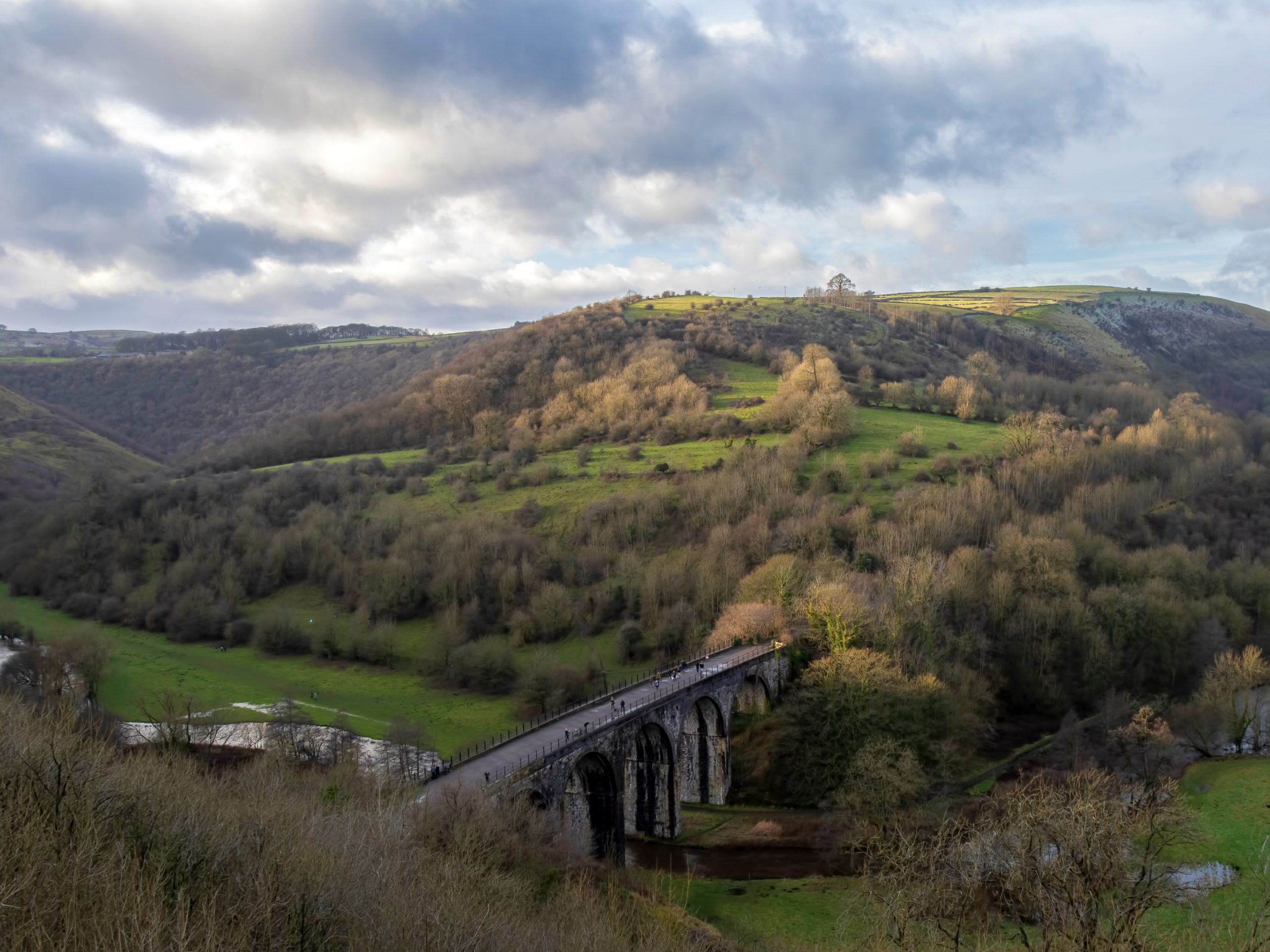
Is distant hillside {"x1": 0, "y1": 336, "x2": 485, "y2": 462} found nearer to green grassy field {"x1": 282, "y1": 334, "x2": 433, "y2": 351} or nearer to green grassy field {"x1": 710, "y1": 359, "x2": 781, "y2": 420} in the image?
green grassy field {"x1": 282, "y1": 334, "x2": 433, "y2": 351}

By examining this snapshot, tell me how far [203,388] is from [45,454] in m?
53.8

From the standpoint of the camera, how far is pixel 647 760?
142 feet

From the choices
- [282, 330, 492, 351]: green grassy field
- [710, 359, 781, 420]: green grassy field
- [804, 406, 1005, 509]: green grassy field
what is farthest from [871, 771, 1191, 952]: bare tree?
[282, 330, 492, 351]: green grassy field

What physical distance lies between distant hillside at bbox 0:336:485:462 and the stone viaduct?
108m

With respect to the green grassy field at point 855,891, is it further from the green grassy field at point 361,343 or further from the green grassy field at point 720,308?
the green grassy field at point 361,343

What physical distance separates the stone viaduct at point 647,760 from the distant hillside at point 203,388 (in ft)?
353

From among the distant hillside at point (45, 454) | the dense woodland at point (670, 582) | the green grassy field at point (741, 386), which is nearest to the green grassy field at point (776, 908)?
the dense woodland at point (670, 582)

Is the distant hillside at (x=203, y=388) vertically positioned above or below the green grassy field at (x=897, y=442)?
above

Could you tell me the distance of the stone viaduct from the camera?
3344 cm

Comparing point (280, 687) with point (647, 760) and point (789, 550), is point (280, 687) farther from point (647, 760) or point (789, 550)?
point (789, 550)

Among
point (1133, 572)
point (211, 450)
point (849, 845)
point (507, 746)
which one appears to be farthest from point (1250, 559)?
point (211, 450)

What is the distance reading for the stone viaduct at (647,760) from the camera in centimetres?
3344

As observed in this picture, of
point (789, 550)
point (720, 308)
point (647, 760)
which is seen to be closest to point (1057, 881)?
point (647, 760)

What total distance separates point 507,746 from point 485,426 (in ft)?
234
